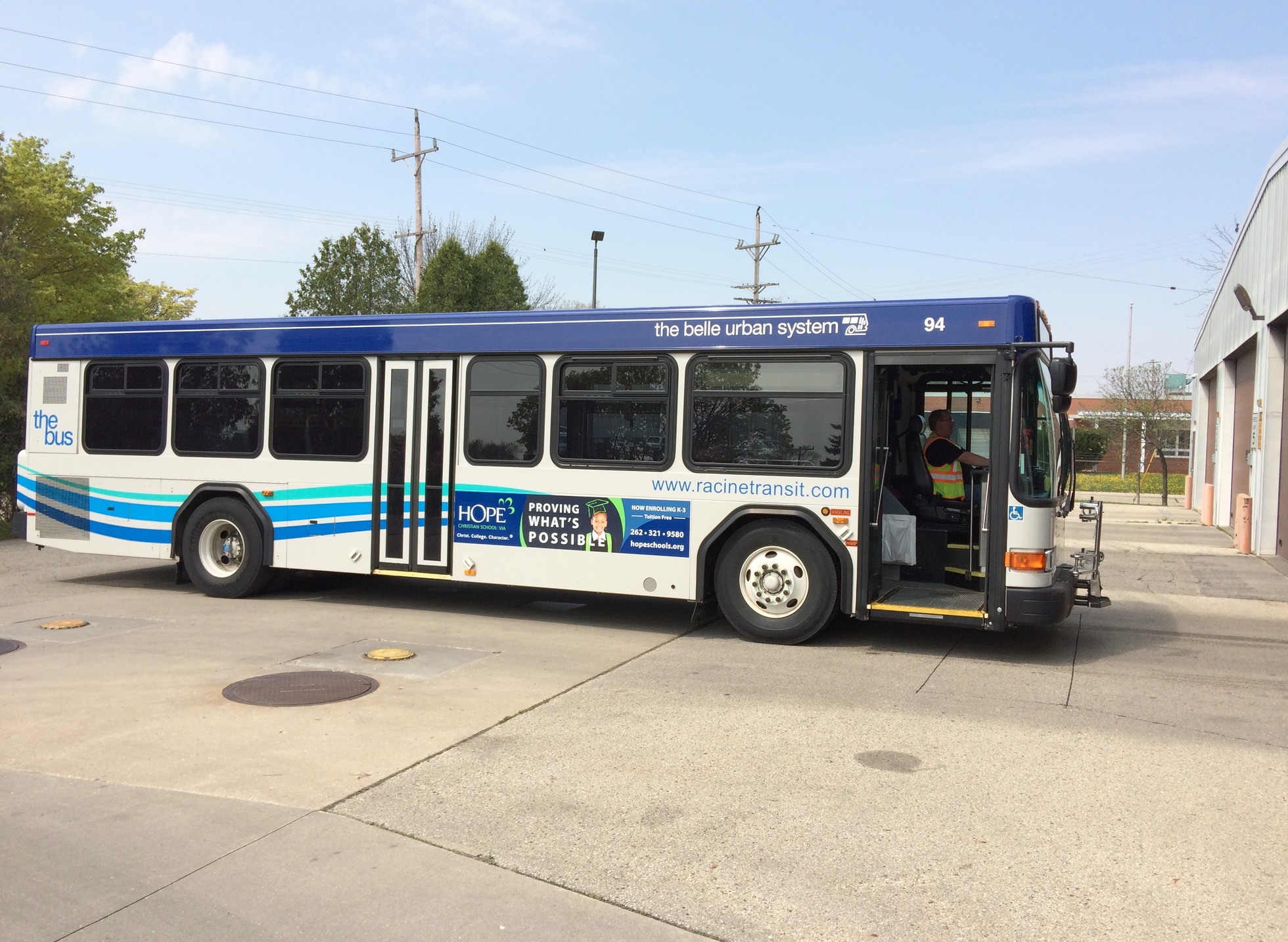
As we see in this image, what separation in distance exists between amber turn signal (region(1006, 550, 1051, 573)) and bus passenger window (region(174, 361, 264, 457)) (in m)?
7.52

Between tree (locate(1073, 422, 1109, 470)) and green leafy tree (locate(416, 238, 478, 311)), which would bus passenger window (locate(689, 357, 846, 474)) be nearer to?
tree (locate(1073, 422, 1109, 470))

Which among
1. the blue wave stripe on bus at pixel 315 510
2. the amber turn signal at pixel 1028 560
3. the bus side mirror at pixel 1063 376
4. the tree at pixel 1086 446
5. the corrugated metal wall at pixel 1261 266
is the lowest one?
the amber turn signal at pixel 1028 560

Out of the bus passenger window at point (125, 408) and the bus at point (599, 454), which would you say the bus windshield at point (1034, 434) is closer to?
A: the bus at point (599, 454)

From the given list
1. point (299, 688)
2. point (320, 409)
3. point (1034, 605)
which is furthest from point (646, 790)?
point (320, 409)

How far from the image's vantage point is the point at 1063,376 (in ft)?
26.3

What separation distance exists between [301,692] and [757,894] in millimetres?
4014

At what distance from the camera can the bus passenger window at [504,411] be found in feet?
32.2

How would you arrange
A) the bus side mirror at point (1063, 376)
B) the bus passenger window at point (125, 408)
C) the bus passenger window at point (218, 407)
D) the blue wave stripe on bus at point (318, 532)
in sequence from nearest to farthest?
the bus side mirror at point (1063, 376) → the blue wave stripe on bus at point (318, 532) → the bus passenger window at point (218, 407) → the bus passenger window at point (125, 408)

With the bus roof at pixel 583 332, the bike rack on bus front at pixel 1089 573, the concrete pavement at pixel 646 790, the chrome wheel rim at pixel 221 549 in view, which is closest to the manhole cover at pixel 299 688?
the concrete pavement at pixel 646 790

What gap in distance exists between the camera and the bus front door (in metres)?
10.1

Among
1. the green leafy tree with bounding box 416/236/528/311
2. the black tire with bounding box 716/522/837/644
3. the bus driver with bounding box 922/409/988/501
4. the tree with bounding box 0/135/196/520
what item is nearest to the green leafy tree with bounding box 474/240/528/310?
the green leafy tree with bounding box 416/236/528/311

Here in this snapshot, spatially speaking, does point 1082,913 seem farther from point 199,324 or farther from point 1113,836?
point 199,324

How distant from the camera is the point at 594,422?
9.56m

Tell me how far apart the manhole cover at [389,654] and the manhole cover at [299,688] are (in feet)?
1.60
